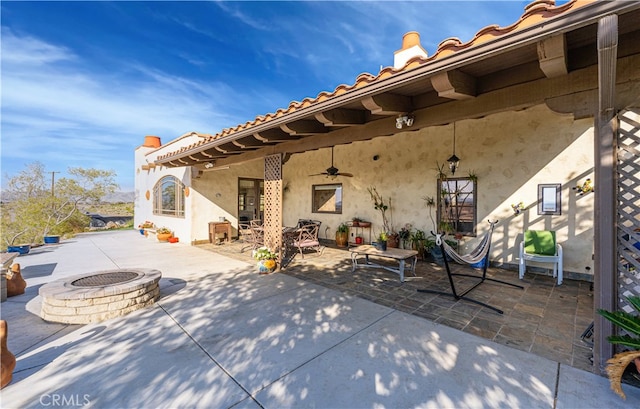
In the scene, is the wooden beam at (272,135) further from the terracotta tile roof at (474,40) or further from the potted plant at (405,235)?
the potted plant at (405,235)

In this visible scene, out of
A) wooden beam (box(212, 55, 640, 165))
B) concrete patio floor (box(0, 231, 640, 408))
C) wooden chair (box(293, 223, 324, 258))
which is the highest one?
wooden beam (box(212, 55, 640, 165))

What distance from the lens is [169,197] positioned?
1030 centimetres

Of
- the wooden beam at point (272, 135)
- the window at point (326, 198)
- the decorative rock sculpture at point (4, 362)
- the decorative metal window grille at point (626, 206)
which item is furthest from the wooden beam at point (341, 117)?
the window at point (326, 198)

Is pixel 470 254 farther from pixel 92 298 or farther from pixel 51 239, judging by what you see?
pixel 51 239

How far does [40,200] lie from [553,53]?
579 inches

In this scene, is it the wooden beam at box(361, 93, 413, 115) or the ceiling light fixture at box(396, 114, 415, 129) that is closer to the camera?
the wooden beam at box(361, 93, 413, 115)

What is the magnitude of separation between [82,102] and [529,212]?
13529 millimetres

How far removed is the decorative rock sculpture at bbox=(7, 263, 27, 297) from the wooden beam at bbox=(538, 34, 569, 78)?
286 inches

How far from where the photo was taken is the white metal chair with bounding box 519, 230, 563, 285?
467 centimetres

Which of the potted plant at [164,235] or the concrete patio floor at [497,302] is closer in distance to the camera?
the concrete patio floor at [497,302]

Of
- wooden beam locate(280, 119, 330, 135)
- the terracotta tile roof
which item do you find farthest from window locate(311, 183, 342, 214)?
the terracotta tile roof

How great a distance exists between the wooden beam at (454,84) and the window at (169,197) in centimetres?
916

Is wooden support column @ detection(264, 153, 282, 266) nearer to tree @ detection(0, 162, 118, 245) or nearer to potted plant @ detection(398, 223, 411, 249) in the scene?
potted plant @ detection(398, 223, 411, 249)

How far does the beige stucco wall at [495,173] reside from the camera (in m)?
4.78
